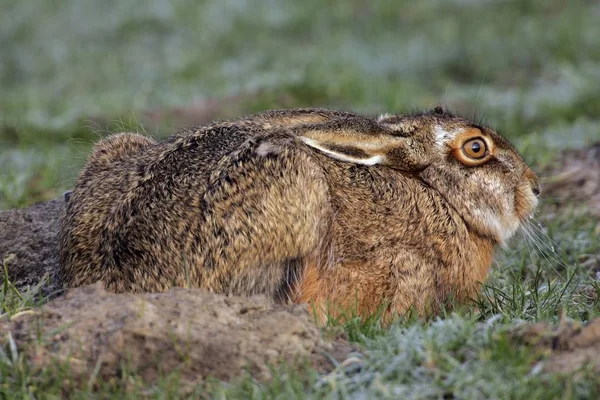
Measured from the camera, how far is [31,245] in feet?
20.8

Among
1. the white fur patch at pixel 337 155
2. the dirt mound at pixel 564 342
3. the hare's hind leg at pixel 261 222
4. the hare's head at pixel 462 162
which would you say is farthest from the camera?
the hare's head at pixel 462 162

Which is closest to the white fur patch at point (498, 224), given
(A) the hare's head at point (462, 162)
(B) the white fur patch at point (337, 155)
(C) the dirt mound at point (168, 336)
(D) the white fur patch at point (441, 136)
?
(A) the hare's head at point (462, 162)

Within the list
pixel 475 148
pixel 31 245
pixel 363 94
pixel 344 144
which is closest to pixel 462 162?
pixel 475 148

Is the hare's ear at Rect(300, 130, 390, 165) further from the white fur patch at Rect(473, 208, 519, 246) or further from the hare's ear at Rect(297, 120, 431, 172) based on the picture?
the white fur patch at Rect(473, 208, 519, 246)

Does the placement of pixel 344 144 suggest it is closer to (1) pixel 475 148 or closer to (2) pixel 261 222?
(2) pixel 261 222

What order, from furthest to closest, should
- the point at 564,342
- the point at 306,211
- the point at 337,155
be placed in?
the point at 337,155
the point at 306,211
the point at 564,342

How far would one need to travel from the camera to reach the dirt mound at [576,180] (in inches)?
312

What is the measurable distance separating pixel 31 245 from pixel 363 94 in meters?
5.96

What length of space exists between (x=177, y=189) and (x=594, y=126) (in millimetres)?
6241

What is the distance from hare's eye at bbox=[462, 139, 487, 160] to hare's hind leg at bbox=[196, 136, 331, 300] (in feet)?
3.91

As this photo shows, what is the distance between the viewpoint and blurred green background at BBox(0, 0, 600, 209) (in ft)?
34.8

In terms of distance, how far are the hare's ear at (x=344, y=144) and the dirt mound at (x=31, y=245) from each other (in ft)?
5.69

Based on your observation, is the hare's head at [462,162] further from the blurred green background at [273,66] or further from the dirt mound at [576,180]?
the blurred green background at [273,66]

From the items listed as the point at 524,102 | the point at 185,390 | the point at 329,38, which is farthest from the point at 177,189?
the point at 329,38
